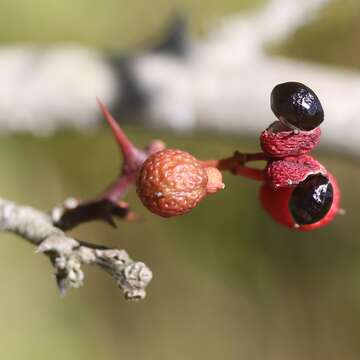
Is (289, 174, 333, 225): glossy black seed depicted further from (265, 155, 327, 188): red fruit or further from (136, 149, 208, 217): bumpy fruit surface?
(136, 149, 208, 217): bumpy fruit surface

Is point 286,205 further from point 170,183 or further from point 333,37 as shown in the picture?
point 333,37

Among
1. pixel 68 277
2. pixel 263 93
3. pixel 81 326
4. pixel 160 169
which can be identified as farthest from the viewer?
pixel 81 326

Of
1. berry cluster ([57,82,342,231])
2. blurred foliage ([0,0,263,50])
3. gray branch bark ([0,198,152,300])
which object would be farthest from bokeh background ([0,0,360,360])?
berry cluster ([57,82,342,231])

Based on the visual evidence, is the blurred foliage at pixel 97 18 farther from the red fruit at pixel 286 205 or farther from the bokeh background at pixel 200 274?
the red fruit at pixel 286 205

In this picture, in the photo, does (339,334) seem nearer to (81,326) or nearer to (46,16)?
(81,326)

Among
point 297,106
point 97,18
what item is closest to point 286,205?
point 297,106

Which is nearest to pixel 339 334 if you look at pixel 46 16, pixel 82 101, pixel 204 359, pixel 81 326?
pixel 204 359

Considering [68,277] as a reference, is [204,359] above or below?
below
